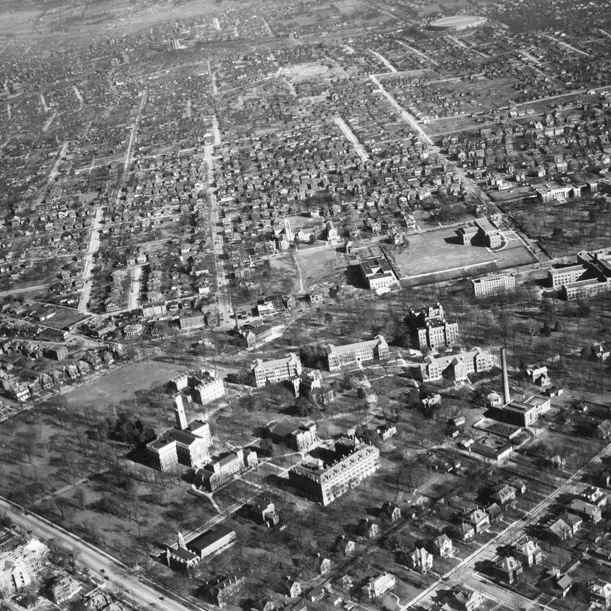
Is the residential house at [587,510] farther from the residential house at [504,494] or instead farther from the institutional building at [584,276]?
the institutional building at [584,276]

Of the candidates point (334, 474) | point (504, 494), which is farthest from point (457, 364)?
point (504, 494)

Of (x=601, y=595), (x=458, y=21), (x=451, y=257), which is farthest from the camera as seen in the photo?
(x=458, y=21)

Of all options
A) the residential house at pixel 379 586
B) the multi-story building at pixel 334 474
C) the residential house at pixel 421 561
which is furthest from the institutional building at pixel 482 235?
the residential house at pixel 379 586

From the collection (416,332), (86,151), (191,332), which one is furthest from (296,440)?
(86,151)

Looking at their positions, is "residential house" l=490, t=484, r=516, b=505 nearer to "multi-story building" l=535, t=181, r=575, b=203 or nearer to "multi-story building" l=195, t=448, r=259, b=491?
"multi-story building" l=195, t=448, r=259, b=491

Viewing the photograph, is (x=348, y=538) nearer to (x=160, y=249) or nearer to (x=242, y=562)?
(x=242, y=562)

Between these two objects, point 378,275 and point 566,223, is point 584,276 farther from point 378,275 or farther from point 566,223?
point 378,275
